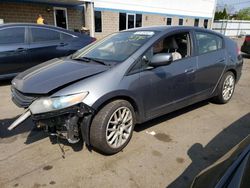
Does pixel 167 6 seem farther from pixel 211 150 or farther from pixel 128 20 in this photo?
pixel 211 150

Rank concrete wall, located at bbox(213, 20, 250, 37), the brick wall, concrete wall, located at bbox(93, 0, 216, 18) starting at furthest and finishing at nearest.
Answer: concrete wall, located at bbox(213, 20, 250, 37)
concrete wall, located at bbox(93, 0, 216, 18)
the brick wall

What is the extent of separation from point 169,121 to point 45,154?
206 centimetres

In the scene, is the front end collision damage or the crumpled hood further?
the crumpled hood

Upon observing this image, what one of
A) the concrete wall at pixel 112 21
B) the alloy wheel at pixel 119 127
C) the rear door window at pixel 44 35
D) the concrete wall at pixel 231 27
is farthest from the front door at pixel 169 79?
the concrete wall at pixel 231 27

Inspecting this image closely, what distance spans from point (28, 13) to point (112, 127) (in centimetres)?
1224

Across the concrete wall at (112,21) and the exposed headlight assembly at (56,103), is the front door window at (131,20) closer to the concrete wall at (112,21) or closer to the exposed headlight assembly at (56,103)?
the concrete wall at (112,21)

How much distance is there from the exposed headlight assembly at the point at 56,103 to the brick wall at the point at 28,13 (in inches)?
460

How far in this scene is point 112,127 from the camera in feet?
9.59

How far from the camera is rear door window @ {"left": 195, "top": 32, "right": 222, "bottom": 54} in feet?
13.1

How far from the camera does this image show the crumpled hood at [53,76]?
266 centimetres

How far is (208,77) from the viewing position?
162 inches

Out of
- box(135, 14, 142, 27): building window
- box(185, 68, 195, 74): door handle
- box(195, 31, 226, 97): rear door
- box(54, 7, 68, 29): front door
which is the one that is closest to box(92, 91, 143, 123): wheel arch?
box(185, 68, 195, 74): door handle

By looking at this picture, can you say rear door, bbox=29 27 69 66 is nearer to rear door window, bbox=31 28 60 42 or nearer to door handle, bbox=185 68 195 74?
rear door window, bbox=31 28 60 42

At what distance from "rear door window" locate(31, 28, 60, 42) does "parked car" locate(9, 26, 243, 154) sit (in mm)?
2853
